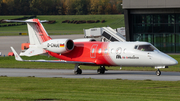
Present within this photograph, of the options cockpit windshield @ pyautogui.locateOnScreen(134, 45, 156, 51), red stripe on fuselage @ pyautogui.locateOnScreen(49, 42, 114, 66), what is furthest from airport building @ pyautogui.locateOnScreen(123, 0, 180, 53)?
cockpit windshield @ pyautogui.locateOnScreen(134, 45, 156, 51)

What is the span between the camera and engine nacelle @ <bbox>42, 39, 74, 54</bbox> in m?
32.7

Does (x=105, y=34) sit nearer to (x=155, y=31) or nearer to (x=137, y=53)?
(x=155, y=31)

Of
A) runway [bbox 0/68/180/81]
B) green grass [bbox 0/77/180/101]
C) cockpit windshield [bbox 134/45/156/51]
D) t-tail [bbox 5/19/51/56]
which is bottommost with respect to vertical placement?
runway [bbox 0/68/180/81]

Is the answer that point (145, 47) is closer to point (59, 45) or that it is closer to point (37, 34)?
point (59, 45)

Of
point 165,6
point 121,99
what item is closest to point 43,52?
point 121,99

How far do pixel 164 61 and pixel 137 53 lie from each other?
2542 millimetres

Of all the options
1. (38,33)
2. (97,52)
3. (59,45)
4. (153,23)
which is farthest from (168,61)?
(153,23)

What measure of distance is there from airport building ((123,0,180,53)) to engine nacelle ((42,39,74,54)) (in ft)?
79.4

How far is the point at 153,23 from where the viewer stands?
5759cm

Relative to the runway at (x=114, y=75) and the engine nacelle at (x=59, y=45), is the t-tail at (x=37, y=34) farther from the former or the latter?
the runway at (x=114, y=75)

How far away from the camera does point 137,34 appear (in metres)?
58.3

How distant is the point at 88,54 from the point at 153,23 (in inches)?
1088

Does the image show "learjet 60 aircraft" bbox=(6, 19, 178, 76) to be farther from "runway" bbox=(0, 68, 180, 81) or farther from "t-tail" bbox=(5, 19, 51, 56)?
"runway" bbox=(0, 68, 180, 81)

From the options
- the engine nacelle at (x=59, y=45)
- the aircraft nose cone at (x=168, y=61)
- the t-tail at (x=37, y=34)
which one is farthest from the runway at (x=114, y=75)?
the t-tail at (x=37, y=34)
